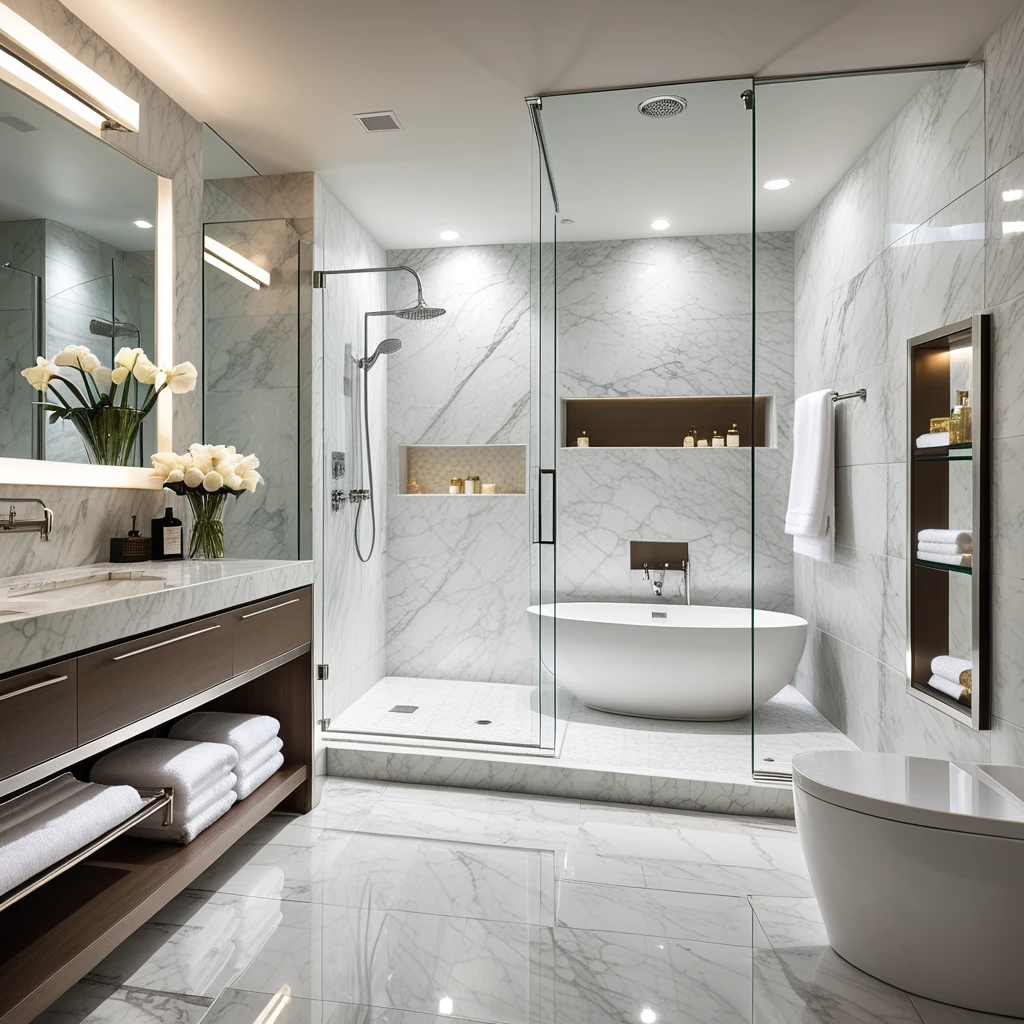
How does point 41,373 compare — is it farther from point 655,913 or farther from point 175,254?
point 655,913

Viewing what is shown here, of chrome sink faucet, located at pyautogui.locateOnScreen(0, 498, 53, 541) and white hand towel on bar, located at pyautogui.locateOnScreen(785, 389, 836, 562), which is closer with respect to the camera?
chrome sink faucet, located at pyautogui.locateOnScreen(0, 498, 53, 541)

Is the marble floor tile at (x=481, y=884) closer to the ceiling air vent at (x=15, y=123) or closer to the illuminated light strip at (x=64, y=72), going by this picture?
the ceiling air vent at (x=15, y=123)

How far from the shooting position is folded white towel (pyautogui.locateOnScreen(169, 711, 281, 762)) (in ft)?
7.71

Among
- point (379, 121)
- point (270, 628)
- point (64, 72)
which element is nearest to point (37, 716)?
point (270, 628)

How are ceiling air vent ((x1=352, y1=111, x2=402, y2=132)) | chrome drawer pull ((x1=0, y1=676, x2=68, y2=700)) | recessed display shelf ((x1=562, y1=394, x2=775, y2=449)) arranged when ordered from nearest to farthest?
chrome drawer pull ((x1=0, y1=676, x2=68, y2=700))
ceiling air vent ((x1=352, y1=111, x2=402, y2=132))
recessed display shelf ((x1=562, y1=394, x2=775, y2=449))

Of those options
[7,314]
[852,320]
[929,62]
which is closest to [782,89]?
[929,62]

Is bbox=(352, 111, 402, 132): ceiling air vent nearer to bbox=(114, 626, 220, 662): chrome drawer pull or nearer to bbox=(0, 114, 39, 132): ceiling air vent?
bbox=(0, 114, 39, 132): ceiling air vent

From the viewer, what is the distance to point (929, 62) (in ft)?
8.08

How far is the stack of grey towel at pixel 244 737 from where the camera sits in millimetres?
2346

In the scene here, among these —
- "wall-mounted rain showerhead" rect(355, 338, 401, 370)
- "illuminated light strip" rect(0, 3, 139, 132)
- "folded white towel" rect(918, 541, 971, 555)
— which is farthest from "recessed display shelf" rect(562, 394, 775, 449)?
"illuminated light strip" rect(0, 3, 139, 132)

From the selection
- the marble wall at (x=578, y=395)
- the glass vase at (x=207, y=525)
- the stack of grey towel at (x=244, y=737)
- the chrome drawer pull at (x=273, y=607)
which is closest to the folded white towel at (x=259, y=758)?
the stack of grey towel at (x=244, y=737)

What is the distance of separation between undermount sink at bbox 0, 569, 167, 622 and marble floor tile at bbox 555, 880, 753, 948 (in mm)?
1526

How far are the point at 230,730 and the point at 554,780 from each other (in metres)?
1.32

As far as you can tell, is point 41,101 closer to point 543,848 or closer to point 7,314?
point 7,314
